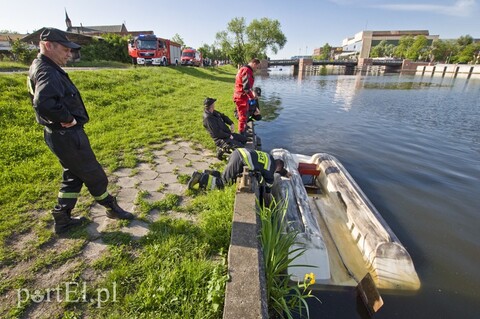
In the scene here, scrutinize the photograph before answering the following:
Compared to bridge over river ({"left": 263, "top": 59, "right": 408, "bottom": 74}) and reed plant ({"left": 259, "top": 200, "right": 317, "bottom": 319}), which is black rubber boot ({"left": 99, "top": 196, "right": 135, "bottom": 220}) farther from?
bridge over river ({"left": 263, "top": 59, "right": 408, "bottom": 74})

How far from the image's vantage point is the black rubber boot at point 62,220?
106 inches

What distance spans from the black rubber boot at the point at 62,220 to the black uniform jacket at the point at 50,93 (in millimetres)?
914

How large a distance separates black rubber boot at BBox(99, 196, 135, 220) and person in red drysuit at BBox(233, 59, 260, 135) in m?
3.94

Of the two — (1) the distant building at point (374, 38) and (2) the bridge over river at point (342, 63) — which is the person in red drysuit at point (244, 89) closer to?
(2) the bridge over river at point (342, 63)

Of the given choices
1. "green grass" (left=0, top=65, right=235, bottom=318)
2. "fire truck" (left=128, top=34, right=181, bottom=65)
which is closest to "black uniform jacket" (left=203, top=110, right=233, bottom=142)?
"green grass" (left=0, top=65, right=235, bottom=318)

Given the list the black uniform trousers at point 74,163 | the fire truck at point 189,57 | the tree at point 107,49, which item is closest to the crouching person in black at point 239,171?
the black uniform trousers at point 74,163

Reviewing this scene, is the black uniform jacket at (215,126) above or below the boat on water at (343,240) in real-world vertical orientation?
above

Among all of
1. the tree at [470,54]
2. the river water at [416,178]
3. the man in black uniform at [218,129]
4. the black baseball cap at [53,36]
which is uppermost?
the tree at [470,54]

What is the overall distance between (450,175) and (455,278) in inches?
170

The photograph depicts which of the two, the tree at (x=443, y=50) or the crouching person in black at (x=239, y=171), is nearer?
the crouching person in black at (x=239, y=171)

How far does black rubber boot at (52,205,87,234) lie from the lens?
2.69 m

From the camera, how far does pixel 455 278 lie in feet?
11.7

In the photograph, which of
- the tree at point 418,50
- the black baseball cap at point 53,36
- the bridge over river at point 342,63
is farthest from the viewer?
the tree at point 418,50

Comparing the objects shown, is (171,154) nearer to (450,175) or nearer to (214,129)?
(214,129)
